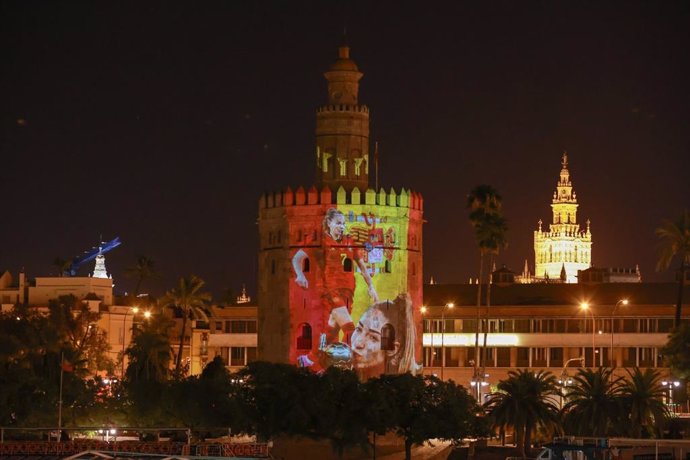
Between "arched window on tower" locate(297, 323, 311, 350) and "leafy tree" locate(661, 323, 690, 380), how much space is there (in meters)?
23.9

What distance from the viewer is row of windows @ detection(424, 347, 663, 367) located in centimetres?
15625

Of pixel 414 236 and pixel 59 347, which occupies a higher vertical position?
pixel 414 236

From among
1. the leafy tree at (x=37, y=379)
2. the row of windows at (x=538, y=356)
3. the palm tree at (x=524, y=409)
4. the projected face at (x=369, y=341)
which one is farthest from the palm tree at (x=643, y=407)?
the row of windows at (x=538, y=356)

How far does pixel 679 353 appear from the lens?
12850cm

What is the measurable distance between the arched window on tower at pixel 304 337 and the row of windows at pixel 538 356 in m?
33.6

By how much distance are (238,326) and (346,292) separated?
44829 millimetres

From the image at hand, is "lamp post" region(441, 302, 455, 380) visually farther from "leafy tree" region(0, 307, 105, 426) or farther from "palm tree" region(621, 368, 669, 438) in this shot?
"palm tree" region(621, 368, 669, 438)

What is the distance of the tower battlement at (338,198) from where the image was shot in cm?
12244

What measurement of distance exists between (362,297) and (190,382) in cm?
1814

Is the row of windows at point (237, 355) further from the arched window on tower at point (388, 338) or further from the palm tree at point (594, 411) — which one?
the palm tree at point (594, 411)

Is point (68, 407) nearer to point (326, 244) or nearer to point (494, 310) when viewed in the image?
point (326, 244)

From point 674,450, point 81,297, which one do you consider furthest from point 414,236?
point 81,297

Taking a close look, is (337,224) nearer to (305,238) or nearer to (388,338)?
(305,238)

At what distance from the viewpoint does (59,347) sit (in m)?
119
